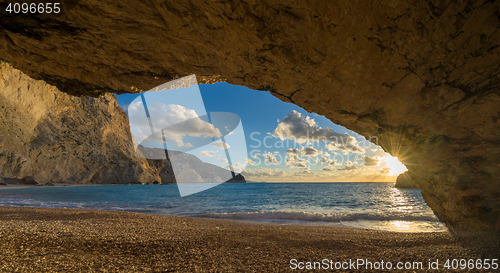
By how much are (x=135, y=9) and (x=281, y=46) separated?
8.53 feet

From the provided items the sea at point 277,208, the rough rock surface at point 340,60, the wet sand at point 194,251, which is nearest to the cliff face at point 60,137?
the sea at point 277,208

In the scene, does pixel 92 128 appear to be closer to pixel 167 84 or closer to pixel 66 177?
pixel 66 177

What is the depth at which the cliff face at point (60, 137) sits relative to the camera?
103ft

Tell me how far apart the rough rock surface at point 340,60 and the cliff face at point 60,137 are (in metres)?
30.2

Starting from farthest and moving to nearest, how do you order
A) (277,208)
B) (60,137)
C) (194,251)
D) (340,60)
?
1. (60,137)
2. (277,208)
3. (340,60)
4. (194,251)

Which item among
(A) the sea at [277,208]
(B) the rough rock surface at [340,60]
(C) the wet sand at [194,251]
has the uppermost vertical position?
(B) the rough rock surface at [340,60]

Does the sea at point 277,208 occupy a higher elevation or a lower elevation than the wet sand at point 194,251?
lower

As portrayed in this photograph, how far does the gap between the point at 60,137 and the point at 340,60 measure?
58.8 meters

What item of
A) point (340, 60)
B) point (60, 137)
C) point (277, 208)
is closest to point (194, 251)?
point (340, 60)

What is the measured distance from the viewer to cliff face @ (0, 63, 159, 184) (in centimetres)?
3150

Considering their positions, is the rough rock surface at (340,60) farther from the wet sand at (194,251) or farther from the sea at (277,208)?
the sea at (277,208)

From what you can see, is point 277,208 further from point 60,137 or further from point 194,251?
point 60,137

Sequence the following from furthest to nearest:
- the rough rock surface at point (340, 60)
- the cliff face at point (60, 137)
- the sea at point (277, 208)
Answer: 1. the cliff face at point (60, 137)
2. the sea at point (277, 208)
3. the rough rock surface at point (340, 60)

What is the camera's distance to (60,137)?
44.1m
